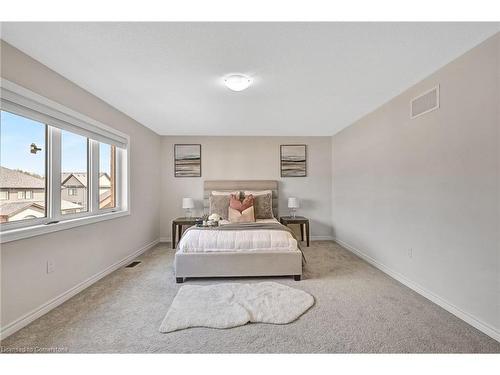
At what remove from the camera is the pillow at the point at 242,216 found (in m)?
3.70

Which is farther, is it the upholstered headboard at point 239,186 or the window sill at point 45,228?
the upholstered headboard at point 239,186

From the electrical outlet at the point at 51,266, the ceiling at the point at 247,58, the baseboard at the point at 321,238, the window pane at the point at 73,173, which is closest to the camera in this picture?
the ceiling at the point at 247,58

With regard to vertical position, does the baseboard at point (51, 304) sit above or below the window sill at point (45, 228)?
below

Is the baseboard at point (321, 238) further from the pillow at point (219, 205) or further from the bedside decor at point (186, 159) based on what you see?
the bedside decor at point (186, 159)

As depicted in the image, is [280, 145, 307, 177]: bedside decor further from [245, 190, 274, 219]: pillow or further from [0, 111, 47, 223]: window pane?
[0, 111, 47, 223]: window pane

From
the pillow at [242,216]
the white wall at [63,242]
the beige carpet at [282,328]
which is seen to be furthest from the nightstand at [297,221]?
the white wall at [63,242]

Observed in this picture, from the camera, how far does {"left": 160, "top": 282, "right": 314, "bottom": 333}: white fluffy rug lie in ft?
5.82

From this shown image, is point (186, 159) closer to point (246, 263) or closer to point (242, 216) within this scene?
point (242, 216)

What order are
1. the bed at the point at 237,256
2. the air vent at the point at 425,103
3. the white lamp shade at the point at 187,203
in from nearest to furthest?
the air vent at the point at 425,103 < the bed at the point at 237,256 < the white lamp shade at the point at 187,203

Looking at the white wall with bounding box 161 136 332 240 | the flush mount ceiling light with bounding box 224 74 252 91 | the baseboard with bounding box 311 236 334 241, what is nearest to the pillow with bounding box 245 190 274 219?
the white wall with bounding box 161 136 332 240

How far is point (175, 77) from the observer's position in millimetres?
2127

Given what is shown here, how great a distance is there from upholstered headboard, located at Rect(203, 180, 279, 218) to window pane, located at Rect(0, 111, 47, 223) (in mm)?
2666

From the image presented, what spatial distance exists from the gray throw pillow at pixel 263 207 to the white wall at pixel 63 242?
2.06 meters

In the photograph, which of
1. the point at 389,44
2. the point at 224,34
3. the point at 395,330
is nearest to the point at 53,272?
the point at 224,34
